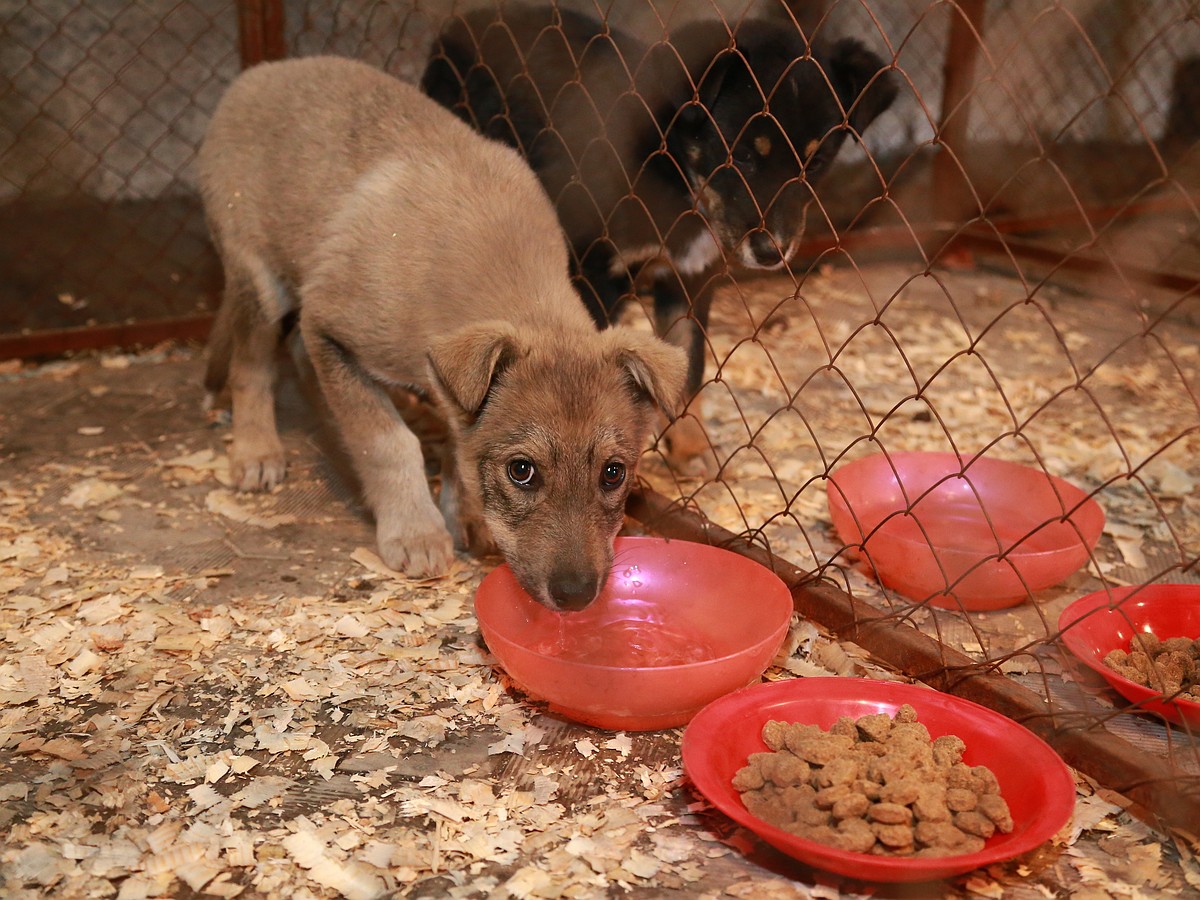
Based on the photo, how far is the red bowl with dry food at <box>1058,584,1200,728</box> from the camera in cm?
302

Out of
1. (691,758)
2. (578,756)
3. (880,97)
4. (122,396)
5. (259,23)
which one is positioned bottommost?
(122,396)

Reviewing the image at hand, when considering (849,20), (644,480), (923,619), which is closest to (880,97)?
(644,480)

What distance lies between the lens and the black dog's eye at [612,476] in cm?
337

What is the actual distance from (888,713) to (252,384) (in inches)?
123

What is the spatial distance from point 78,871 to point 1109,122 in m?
10.9

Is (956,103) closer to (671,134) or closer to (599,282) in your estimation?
(671,134)

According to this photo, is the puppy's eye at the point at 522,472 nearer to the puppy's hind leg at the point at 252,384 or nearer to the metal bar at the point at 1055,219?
the puppy's hind leg at the point at 252,384

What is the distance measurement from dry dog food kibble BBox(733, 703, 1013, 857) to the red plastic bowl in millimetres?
58

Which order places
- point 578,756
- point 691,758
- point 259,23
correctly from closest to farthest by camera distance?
point 691,758 < point 578,756 < point 259,23

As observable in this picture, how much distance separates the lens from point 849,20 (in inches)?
336

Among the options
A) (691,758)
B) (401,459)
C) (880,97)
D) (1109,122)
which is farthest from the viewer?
(1109,122)

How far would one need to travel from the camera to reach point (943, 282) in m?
7.54

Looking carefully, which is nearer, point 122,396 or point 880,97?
point 880,97

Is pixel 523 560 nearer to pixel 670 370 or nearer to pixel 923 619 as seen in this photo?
pixel 670 370
